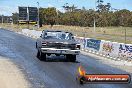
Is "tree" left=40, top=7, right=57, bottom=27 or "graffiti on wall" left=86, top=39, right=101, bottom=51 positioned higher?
"tree" left=40, top=7, right=57, bottom=27

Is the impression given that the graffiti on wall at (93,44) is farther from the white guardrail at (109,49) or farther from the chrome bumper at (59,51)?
the chrome bumper at (59,51)

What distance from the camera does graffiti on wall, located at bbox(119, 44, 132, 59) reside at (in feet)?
79.5

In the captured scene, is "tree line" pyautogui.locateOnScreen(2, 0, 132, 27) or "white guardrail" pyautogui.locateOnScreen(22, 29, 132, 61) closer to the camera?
"white guardrail" pyautogui.locateOnScreen(22, 29, 132, 61)

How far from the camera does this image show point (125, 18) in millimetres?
159375

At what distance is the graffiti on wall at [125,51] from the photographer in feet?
79.5

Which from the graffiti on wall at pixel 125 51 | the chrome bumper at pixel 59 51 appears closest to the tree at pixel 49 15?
the graffiti on wall at pixel 125 51

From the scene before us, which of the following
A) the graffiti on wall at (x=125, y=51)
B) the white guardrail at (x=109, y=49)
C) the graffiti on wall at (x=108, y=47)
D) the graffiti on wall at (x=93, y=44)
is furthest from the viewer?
the graffiti on wall at (x=93, y=44)

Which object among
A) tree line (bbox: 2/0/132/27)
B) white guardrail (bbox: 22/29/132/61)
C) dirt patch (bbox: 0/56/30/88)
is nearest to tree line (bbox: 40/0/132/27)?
tree line (bbox: 2/0/132/27)

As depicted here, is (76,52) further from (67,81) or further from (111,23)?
(111,23)

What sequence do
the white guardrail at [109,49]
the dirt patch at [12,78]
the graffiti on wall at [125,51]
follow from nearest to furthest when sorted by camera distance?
the dirt patch at [12,78] < the graffiti on wall at [125,51] < the white guardrail at [109,49]

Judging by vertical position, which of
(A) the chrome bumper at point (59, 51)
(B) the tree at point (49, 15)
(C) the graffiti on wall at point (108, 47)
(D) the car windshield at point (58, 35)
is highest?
(B) the tree at point (49, 15)

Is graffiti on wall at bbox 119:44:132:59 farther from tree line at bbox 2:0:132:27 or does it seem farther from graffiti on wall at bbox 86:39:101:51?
tree line at bbox 2:0:132:27

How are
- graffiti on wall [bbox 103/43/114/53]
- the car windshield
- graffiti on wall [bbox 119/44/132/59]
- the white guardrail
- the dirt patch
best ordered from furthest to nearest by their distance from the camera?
1. graffiti on wall [bbox 103/43/114/53]
2. the white guardrail
3. graffiti on wall [bbox 119/44/132/59]
4. the car windshield
5. the dirt patch

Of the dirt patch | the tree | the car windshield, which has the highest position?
the tree
